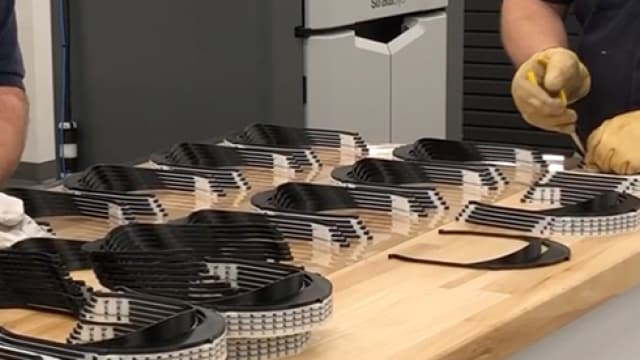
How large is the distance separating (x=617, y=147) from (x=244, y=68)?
140cm

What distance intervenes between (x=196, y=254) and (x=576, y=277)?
14.3 inches

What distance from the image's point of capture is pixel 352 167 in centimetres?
167

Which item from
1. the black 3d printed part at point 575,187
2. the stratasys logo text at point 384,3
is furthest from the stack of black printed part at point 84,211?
the stratasys logo text at point 384,3

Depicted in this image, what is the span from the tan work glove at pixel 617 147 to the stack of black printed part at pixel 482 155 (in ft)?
0.22

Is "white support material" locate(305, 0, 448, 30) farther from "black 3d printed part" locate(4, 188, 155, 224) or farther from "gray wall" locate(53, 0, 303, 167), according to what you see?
"black 3d printed part" locate(4, 188, 155, 224)

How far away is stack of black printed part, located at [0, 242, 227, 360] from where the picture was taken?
3.10ft

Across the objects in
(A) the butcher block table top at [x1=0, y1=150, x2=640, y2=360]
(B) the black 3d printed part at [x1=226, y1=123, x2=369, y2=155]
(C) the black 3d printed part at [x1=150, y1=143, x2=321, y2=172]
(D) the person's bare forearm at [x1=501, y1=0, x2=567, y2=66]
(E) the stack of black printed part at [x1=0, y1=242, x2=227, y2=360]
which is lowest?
(A) the butcher block table top at [x1=0, y1=150, x2=640, y2=360]

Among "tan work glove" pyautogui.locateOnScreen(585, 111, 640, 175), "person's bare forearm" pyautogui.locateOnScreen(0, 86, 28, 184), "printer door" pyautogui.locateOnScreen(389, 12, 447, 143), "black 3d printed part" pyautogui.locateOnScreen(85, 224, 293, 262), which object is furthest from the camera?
"printer door" pyautogui.locateOnScreen(389, 12, 447, 143)

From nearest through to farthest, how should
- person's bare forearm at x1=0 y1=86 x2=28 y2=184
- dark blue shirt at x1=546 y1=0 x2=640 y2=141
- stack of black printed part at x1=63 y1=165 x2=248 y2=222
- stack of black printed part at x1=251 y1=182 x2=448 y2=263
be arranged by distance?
stack of black printed part at x1=251 y1=182 x2=448 y2=263 → stack of black printed part at x1=63 y1=165 x2=248 y2=222 → person's bare forearm at x1=0 y1=86 x2=28 y2=184 → dark blue shirt at x1=546 y1=0 x2=640 y2=141

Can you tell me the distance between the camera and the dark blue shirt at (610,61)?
203 centimetres

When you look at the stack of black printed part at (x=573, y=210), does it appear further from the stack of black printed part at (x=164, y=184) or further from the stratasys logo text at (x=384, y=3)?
the stratasys logo text at (x=384, y=3)

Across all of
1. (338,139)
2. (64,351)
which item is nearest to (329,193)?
(338,139)

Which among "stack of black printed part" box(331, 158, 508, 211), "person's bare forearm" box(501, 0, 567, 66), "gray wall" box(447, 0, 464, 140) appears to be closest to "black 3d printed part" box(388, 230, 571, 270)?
"stack of black printed part" box(331, 158, 508, 211)

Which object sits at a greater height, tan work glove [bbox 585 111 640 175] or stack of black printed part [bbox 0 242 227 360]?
tan work glove [bbox 585 111 640 175]
